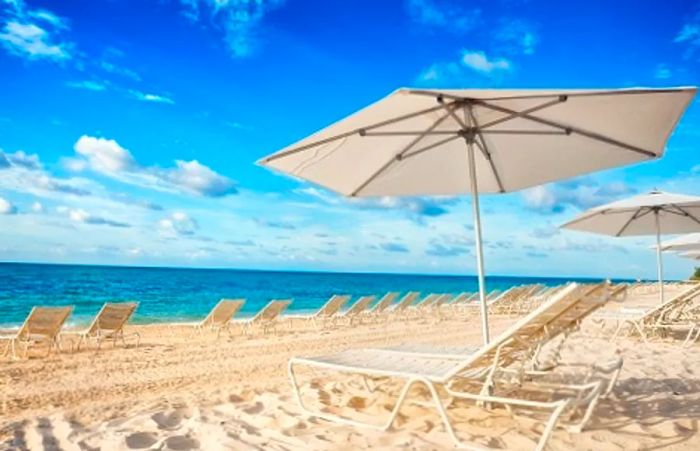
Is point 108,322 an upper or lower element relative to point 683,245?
lower

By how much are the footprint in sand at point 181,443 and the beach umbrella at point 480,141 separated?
6.39 feet

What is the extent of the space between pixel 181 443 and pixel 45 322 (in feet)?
18.9

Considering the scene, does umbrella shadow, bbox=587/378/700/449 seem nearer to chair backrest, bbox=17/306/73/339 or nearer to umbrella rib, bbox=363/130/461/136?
umbrella rib, bbox=363/130/461/136

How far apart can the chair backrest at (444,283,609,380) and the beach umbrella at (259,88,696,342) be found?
61 centimetres

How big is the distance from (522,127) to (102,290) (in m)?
39.7

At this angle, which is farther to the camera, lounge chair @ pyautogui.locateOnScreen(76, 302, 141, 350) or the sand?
lounge chair @ pyautogui.locateOnScreen(76, 302, 141, 350)

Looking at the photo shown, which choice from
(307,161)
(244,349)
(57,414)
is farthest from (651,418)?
(244,349)

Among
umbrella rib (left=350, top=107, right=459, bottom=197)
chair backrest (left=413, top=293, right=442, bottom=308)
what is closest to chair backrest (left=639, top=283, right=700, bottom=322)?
umbrella rib (left=350, top=107, right=459, bottom=197)

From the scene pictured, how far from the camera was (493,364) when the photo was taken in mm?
2930

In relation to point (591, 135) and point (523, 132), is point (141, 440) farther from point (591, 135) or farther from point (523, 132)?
point (591, 135)

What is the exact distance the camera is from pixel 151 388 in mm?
5113

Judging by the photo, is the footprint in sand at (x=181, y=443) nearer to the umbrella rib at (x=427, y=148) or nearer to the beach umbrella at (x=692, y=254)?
the umbrella rib at (x=427, y=148)

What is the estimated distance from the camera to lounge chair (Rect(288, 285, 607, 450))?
2.69 metres

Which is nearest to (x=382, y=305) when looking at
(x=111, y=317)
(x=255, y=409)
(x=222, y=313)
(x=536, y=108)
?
(x=222, y=313)
